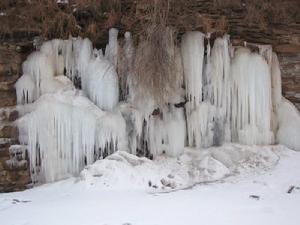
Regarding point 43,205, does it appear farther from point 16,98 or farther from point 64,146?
point 16,98

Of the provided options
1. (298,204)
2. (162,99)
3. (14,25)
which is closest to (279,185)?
(298,204)

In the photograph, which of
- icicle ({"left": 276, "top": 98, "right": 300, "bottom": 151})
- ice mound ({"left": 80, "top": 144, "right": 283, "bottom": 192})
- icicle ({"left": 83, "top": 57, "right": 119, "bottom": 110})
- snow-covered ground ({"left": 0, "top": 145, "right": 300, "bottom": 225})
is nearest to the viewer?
snow-covered ground ({"left": 0, "top": 145, "right": 300, "bottom": 225})

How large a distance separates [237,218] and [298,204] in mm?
1122

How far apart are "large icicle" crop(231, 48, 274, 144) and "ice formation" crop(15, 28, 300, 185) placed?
19 millimetres

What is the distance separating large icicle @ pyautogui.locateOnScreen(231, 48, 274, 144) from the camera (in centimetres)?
870

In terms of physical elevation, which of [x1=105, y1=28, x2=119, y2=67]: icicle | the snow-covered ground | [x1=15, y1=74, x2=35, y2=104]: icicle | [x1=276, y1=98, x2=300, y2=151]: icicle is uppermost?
[x1=105, y1=28, x2=119, y2=67]: icicle

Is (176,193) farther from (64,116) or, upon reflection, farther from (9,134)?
(9,134)

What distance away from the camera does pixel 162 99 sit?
8.53m

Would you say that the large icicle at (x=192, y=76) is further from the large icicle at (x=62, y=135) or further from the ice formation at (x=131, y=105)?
the large icicle at (x=62, y=135)

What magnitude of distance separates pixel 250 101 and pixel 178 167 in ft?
6.11

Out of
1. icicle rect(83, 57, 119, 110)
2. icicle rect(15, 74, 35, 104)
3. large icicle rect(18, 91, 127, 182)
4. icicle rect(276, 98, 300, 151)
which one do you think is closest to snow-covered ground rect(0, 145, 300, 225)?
icicle rect(276, 98, 300, 151)

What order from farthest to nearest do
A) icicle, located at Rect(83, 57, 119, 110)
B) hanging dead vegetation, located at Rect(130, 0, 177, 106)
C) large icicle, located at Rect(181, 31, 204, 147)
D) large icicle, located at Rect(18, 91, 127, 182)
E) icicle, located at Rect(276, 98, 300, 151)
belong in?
icicle, located at Rect(276, 98, 300, 151) < large icicle, located at Rect(181, 31, 204, 147) < icicle, located at Rect(83, 57, 119, 110) < hanging dead vegetation, located at Rect(130, 0, 177, 106) < large icicle, located at Rect(18, 91, 127, 182)

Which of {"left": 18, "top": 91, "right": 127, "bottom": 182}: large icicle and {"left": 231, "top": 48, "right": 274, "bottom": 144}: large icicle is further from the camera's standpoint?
{"left": 231, "top": 48, "right": 274, "bottom": 144}: large icicle

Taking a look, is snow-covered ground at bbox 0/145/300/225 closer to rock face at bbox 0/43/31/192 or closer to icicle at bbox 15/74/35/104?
rock face at bbox 0/43/31/192
